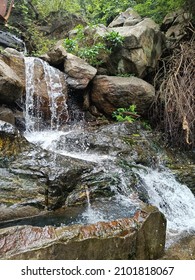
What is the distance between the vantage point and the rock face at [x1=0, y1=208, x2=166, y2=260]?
2.07 meters

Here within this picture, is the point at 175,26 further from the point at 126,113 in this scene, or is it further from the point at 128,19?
the point at 126,113

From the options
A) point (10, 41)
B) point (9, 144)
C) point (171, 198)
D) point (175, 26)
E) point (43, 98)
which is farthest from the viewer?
point (10, 41)

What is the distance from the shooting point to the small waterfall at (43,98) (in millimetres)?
6535

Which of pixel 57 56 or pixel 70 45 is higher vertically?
pixel 70 45

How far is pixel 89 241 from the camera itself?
227 centimetres

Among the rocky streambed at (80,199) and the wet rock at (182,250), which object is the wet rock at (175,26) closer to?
the rocky streambed at (80,199)

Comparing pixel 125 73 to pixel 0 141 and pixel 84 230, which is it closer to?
pixel 0 141

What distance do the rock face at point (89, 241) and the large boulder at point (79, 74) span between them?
4797 millimetres

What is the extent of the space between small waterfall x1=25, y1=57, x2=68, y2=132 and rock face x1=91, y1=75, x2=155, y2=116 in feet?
3.28

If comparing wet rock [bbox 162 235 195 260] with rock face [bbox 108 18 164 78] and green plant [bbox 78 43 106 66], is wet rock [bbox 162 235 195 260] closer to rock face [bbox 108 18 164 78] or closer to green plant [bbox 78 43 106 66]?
rock face [bbox 108 18 164 78]

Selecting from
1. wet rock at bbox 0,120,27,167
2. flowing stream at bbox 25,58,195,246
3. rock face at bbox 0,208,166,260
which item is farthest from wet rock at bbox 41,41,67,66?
rock face at bbox 0,208,166,260

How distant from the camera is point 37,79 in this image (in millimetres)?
6656

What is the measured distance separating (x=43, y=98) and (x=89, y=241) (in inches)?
196

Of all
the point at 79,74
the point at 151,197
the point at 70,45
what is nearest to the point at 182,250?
the point at 151,197
